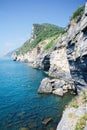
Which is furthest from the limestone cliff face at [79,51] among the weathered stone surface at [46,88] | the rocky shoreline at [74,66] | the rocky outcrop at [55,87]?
the weathered stone surface at [46,88]

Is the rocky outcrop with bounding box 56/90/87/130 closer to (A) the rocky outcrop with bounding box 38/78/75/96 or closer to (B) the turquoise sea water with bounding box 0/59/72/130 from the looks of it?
(B) the turquoise sea water with bounding box 0/59/72/130

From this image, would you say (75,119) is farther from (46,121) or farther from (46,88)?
(46,88)

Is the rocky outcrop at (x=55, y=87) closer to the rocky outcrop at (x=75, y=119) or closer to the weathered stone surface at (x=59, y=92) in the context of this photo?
the weathered stone surface at (x=59, y=92)

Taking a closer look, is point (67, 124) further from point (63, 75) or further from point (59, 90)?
point (63, 75)

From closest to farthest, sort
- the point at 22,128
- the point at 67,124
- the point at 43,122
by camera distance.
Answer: the point at 67,124, the point at 22,128, the point at 43,122

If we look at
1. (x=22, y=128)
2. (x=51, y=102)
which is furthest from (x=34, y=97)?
(x=22, y=128)

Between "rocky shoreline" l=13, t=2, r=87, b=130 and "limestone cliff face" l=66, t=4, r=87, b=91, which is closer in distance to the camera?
"rocky shoreline" l=13, t=2, r=87, b=130

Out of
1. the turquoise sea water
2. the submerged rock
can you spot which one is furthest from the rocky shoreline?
the submerged rock

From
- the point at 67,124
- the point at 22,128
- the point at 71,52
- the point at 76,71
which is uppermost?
the point at 71,52

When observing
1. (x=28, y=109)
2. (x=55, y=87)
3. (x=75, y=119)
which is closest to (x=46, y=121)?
(x=28, y=109)

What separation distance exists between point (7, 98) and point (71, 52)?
21.0 metres

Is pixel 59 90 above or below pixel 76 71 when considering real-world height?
below

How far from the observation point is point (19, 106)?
38.9 metres

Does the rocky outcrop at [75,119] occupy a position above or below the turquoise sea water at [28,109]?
above
